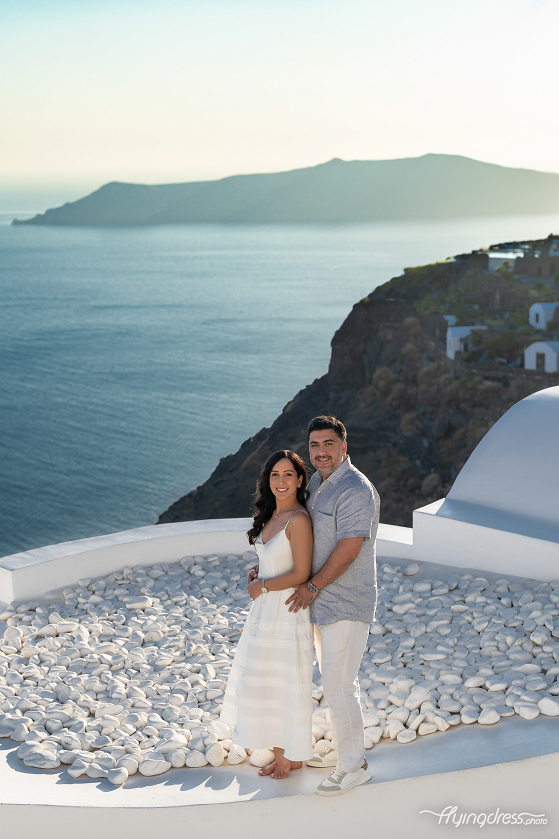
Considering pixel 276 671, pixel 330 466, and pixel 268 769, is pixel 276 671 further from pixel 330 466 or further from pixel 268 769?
pixel 330 466

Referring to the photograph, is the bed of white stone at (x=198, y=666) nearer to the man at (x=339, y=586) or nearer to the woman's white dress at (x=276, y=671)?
the woman's white dress at (x=276, y=671)

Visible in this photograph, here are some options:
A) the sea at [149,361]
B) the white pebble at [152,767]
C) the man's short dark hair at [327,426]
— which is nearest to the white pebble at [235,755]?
the white pebble at [152,767]

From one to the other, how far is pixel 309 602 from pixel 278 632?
17 centimetres

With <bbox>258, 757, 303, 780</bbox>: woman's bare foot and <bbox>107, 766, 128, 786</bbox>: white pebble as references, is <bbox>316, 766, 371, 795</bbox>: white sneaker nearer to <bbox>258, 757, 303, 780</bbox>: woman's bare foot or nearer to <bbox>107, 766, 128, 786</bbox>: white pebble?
<bbox>258, 757, 303, 780</bbox>: woman's bare foot

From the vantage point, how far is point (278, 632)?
8.74ft

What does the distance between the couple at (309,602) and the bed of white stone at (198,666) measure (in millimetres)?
391

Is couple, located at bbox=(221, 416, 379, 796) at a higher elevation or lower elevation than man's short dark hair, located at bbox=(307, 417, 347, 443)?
lower

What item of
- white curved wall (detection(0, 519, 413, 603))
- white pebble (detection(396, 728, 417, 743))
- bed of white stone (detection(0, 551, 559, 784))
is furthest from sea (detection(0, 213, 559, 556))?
white pebble (detection(396, 728, 417, 743))

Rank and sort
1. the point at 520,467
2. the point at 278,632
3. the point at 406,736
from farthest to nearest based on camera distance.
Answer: the point at 520,467
the point at 406,736
the point at 278,632

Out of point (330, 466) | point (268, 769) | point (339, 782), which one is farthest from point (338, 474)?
point (268, 769)

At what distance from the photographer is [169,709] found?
135 inches

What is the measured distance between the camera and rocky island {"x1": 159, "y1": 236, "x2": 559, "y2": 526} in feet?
130

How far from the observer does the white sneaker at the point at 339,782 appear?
2625mm

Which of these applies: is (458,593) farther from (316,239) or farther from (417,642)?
(316,239)
